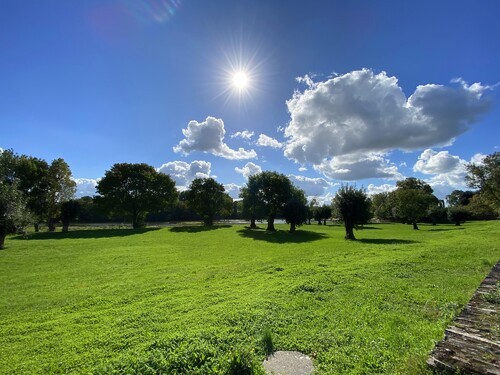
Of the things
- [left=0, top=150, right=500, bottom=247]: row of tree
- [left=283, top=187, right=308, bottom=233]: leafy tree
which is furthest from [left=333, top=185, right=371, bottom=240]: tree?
[left=283, top=187, right=308, bottom=233]: leafy tree

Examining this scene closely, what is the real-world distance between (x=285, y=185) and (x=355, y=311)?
4520cm

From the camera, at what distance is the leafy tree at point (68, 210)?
54125 millimetres

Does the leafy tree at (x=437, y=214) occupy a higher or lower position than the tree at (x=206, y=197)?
lower

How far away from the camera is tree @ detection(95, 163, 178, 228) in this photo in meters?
59.5

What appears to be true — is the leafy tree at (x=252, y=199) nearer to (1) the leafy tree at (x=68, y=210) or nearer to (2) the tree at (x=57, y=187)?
(1) the leafy tree at (x=68, y=210)

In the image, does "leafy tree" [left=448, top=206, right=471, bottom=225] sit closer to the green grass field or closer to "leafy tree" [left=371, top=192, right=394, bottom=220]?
"leafy tree" [left=371, top=192, right=394, bottom=220]

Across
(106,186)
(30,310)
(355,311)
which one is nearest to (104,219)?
(106,186)

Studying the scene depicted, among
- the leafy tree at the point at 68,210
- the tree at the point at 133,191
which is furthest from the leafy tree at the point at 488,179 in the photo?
the leafy tree at the point at 68,210

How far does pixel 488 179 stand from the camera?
45.2 meters

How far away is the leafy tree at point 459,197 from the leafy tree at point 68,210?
456 ft

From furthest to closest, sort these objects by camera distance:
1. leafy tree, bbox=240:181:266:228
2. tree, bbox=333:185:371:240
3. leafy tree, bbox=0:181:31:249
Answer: leafy tree, bbox=240:181:266:228
tree, bbox=333:185:371:240
leafy tree, bbox=0:181:31:249

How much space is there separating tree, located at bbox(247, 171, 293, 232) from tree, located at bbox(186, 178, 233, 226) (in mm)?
17459

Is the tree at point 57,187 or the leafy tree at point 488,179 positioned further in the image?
the tree at point 57,187

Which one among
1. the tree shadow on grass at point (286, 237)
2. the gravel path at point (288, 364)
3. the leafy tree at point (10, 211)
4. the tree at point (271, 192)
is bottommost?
the gravel path at point (288, 364)
